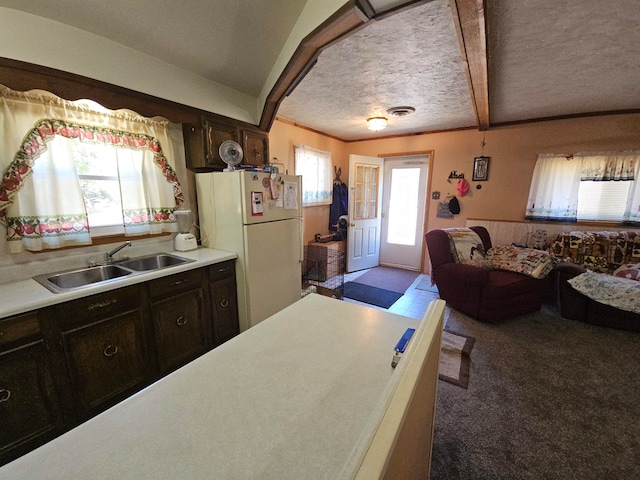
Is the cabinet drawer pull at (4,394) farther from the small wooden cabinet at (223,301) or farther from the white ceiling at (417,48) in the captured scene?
the white ceiling at (417,48)

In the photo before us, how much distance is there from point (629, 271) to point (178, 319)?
4.29 metres

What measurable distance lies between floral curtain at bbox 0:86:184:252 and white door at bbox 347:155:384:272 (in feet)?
9.07

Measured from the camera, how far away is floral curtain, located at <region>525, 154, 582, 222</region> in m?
3.25

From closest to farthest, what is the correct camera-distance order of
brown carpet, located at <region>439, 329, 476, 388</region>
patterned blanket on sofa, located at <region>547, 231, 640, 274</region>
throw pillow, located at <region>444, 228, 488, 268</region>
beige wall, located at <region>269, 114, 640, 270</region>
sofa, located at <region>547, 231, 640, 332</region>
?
brown carpet, located at <region>439, 329, 476, 388</region>, sofa, located at <region>547, 231, 640, 332</region>, patterned blanket on sofa, located at <region>547, 231, 640, 274</region>, throw pillow, located at <region>444, 228, 488, 268</region>, beige wall, located at <region>269, 114, 640, 270</region>

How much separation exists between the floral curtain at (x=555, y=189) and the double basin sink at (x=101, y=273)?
4.27 metres

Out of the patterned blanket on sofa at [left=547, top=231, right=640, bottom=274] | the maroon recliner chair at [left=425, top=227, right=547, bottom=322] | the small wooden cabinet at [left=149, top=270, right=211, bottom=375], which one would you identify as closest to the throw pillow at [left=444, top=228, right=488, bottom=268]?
the maroon recliner chair at [left=425, top=227, right=547, bottom=322]

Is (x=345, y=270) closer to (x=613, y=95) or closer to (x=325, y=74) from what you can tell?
(x=325, y=74)

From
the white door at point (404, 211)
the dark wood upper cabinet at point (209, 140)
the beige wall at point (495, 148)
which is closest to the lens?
the dark wood upper cabinet at point (209, 140)

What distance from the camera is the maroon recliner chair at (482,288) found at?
262 cm

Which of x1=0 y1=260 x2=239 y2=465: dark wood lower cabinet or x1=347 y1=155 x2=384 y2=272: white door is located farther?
x1=347 y1=155 x2=384 y2=272: white door

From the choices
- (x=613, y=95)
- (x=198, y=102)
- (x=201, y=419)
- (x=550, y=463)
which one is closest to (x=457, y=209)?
(x=613, y=95)

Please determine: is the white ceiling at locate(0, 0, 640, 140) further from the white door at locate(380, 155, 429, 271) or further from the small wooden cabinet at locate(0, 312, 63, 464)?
the small wooden cabinet at locate(0, 312, 63, 464)

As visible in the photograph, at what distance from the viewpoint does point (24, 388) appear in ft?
4.26

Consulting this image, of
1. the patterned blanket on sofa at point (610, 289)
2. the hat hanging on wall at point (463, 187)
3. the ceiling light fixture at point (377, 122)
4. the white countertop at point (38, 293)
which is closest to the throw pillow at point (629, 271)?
the patterned blanket on sofa at point (610, 289)
